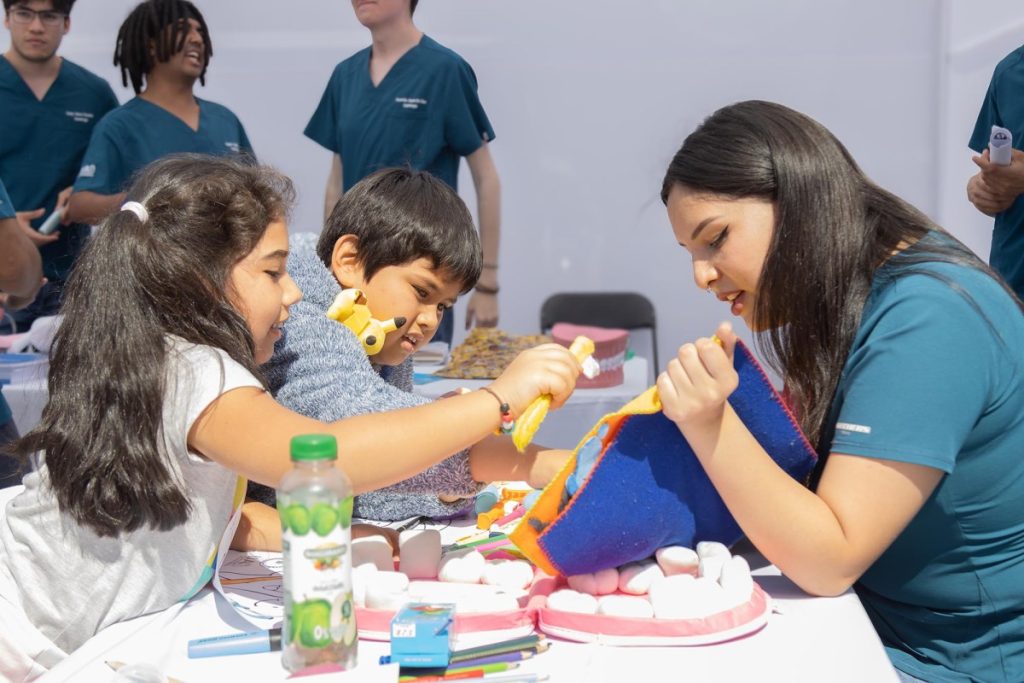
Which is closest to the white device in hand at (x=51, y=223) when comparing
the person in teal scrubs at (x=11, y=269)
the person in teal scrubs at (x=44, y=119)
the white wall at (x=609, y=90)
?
the person in teal scrubs at (x=44, y=119)

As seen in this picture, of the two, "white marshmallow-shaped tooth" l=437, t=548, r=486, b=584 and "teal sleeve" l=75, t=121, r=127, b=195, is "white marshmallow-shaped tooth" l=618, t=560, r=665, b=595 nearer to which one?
"white marshmallow-shaped tooth" l=437, t=548, r=486, b=584

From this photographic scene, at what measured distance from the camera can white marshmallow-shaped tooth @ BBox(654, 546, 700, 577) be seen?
3.48 ft

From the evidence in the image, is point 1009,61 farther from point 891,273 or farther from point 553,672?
point 553,672

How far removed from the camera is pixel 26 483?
1208mm

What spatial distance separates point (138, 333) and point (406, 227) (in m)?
0.56

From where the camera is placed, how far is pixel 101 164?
10.5ft

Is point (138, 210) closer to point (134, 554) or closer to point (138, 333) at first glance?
point (138, 333)

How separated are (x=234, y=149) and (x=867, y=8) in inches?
101

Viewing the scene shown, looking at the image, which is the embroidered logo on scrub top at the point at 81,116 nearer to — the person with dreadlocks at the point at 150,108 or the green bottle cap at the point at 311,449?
the person with dreadlocks at the point at 150,108

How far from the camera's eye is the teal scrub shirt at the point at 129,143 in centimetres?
320

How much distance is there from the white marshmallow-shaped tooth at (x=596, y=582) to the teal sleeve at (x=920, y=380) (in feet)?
0.89

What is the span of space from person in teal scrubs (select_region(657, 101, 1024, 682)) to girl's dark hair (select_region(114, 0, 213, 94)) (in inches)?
96.3

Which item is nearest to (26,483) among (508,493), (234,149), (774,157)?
(508,493)

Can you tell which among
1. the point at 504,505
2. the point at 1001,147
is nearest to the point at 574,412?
the point at 504,505
